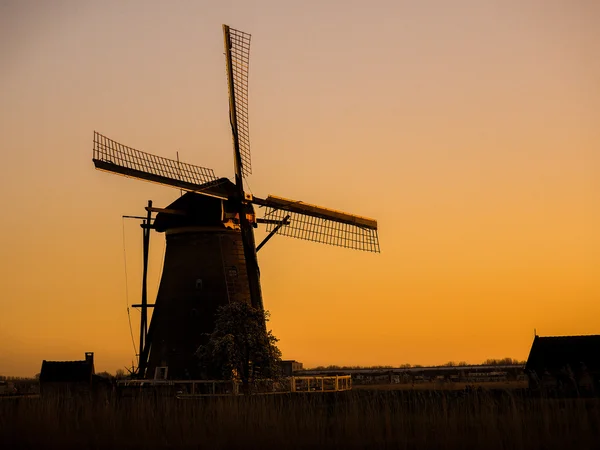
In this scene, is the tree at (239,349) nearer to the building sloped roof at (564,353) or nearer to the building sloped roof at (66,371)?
the building sloped roof at (66,371)

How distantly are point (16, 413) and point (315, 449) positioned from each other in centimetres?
857

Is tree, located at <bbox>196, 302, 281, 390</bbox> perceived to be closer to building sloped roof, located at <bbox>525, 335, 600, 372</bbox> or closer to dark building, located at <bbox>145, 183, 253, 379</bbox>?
dark building, located at <bbox>145, 183, 253, 379</bbox>

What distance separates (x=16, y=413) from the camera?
23688mm

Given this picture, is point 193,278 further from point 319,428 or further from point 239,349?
point 319,428

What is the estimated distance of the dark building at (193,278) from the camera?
3788 cm

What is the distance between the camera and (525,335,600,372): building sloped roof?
3909cm

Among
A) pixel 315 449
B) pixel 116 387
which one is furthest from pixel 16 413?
pixel 116 387

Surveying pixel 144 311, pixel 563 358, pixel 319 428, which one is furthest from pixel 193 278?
pixel 319 428

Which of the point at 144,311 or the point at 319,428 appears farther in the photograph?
the point at 144,311

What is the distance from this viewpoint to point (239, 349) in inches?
1441

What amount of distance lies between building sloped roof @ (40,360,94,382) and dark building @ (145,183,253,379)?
4934 millimetres

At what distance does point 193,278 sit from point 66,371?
28.7 feet

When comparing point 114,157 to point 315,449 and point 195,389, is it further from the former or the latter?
point 315,449

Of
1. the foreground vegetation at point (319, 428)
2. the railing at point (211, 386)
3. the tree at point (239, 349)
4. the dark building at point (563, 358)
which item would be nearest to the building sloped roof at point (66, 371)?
the railing at point (211, 386)
